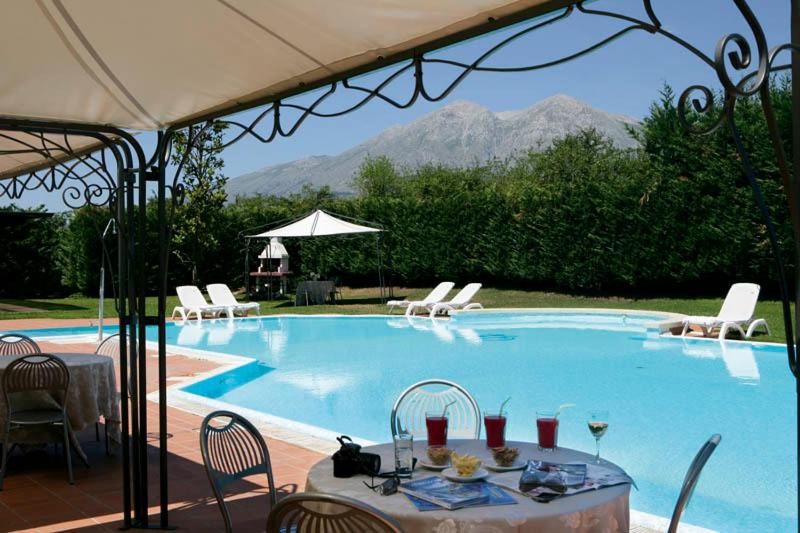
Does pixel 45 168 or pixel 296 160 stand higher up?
pixel 296 160

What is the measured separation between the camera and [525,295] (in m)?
22.2

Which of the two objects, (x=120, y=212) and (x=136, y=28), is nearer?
(x=136, y=28)

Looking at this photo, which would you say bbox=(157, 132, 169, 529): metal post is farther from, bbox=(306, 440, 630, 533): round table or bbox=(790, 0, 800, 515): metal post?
bbox=(790, 0, 800, 515): metal post

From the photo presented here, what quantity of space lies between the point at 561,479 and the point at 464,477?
13.6 inches

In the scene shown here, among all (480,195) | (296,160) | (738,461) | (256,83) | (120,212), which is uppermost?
(296,160)

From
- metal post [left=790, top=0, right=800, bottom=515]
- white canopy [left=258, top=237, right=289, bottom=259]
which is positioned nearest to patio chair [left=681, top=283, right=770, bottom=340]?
metal post [left=790, top=0, right=800, bottom=515]

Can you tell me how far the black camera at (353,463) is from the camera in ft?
9.84

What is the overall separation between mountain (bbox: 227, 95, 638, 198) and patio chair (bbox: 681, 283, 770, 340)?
134m

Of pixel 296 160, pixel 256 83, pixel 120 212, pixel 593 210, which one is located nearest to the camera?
pixel 256 83

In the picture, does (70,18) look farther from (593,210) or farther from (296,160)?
(296,160)

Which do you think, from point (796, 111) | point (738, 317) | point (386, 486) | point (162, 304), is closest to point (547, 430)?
point (386, 486)

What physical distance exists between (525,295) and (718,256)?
5421 millimetres

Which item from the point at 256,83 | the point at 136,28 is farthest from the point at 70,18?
the point at 256,83

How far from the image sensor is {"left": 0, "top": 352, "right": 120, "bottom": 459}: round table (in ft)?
20.1
